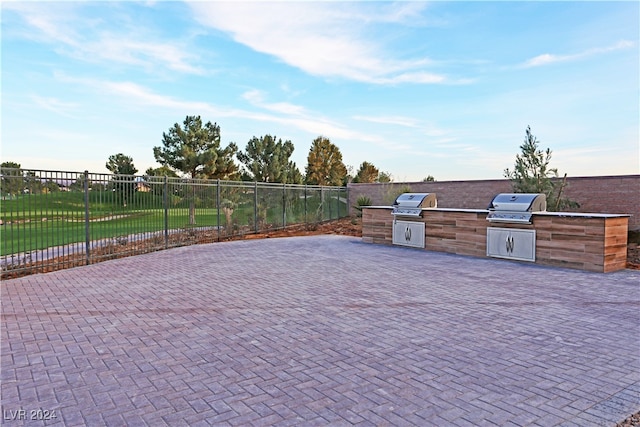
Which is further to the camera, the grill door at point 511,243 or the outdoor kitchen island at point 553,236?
the grill door at point 511,243

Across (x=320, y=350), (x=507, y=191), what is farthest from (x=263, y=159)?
(x=320, y=350)

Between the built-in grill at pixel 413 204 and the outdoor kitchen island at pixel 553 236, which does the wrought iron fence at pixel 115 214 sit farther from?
the outdoor kitchen island at pixel 553 236

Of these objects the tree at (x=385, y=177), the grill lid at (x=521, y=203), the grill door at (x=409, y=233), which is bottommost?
the grill door at (x=409, y=233)

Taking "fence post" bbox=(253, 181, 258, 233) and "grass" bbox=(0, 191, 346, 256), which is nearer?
"grass" bbox=(0, 191, 346, 256)

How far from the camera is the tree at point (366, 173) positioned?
46094 millimetres

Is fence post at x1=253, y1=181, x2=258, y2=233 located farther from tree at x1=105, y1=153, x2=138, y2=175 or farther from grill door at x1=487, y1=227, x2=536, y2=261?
tree at x1=105, y1=153, x2=138, y2=175

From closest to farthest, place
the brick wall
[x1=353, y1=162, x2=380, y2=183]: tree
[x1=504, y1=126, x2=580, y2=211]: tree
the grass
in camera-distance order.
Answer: the grass → [x1=504, y1=126, x2=580, y2=211]: tree → the brick wall → [x1=353, y1=162, x2=380, y2=183]: tree

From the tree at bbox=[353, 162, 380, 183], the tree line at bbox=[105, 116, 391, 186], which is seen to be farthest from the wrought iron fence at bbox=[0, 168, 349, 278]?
the tree at bbox=[353, 162, 380, 183]

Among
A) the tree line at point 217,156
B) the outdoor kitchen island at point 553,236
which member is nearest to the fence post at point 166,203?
the outdoor kitchen island at point 553,236

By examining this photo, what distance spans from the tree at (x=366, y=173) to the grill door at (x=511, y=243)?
117 ft

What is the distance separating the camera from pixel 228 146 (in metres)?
25.1

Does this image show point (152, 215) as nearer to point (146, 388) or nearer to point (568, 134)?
point (146, 388)

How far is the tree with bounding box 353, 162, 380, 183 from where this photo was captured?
46.1 m

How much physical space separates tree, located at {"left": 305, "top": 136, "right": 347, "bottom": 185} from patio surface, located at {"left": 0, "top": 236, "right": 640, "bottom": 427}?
3270 cm
